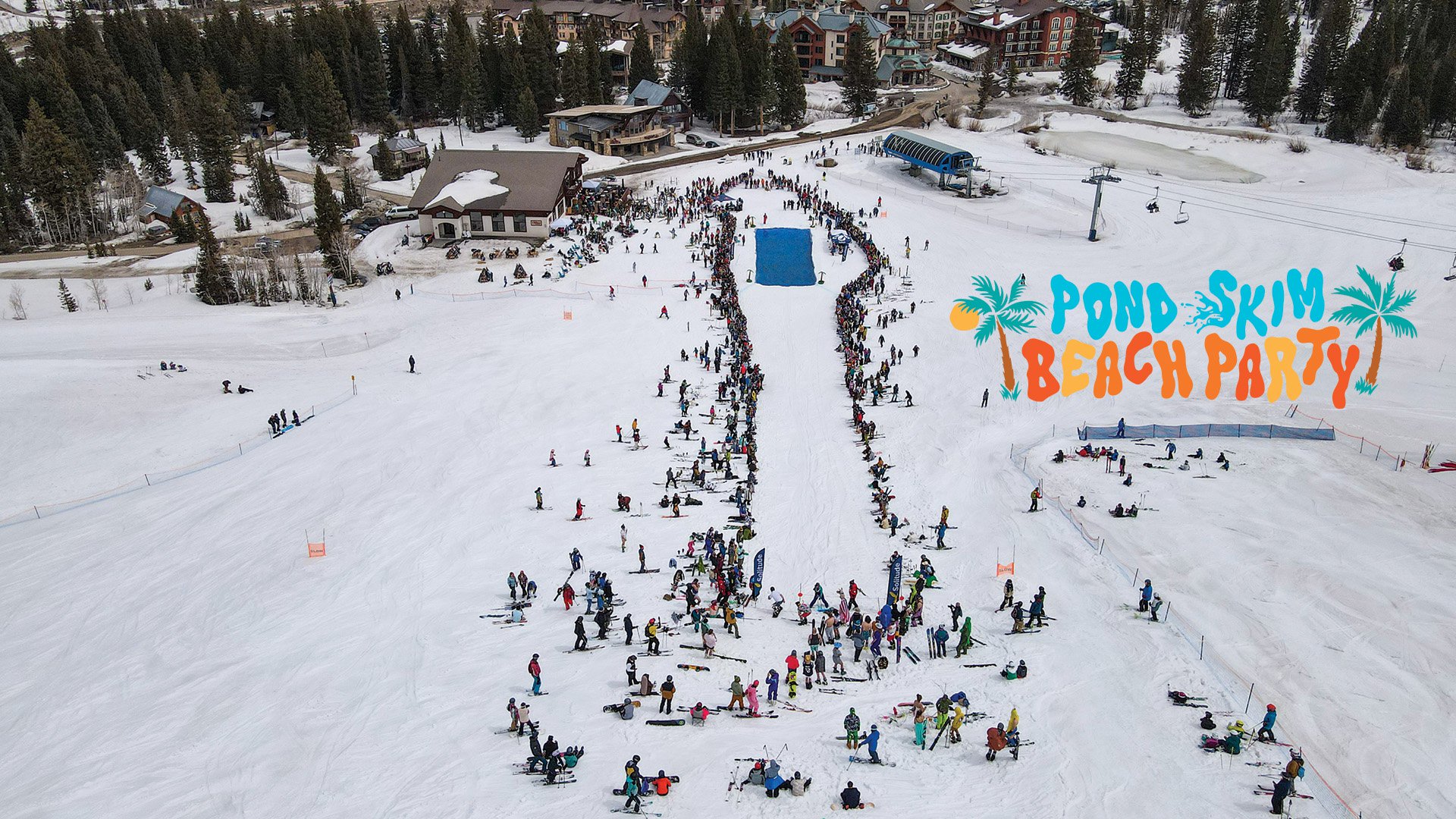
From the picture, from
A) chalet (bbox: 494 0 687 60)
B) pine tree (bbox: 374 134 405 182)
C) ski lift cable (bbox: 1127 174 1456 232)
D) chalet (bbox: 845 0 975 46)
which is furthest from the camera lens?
chalet (bbox: 845 0 975 46)

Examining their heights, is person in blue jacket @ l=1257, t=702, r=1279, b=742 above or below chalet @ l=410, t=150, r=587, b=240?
below

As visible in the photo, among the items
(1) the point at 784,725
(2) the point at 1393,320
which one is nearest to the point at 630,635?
(1) the point at 784,725

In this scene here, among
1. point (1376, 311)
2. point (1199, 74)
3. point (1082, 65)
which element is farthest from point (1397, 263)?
point (1082, 65)

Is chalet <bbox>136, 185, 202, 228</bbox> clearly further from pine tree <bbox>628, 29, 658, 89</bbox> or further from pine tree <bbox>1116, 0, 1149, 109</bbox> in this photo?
pine tree <bbox>1116, 0, 1149, 109</bbox>

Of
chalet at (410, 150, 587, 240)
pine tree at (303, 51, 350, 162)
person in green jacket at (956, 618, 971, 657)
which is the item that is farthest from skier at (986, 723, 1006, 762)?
pine tree at (303, 51, 350, 162)

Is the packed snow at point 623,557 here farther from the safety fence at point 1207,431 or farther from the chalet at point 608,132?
the chalet at point 608,132

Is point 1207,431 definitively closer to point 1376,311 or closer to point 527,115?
point 1376,311

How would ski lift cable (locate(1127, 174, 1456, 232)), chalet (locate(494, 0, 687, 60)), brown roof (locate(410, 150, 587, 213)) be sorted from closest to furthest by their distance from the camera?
ski lift cable (locate(1127, 174, 1456, 232)) → brown roof (locate(410, 150, 587, 213)) → chalet (locate(494, 0, 687, 60))
